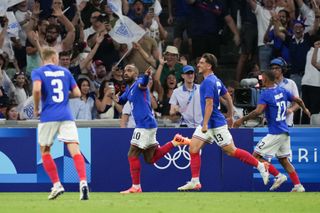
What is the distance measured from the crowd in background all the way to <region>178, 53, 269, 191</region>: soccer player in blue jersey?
2920mm

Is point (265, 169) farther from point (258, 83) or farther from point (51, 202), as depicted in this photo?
point (51, 202)

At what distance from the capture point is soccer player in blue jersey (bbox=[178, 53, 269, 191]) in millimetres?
18375

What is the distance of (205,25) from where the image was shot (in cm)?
2472

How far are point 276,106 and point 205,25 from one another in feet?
19.7

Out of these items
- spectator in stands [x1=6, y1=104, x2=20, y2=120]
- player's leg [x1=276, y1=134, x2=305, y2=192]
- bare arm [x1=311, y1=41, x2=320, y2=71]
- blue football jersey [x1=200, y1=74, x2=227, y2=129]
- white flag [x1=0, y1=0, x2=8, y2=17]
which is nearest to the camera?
blue football jersey [x1=200, y1=74, x2=227, y2=129]

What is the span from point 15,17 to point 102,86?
263cm

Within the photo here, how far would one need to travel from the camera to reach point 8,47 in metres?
23.5

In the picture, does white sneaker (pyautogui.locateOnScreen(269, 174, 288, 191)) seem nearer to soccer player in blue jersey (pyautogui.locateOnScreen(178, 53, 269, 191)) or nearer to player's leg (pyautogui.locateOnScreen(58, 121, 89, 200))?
soccer player in blue jersey (pyautogui.locateOnScreen(178, 53, 269, 191))

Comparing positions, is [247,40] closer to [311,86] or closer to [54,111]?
[311,86]

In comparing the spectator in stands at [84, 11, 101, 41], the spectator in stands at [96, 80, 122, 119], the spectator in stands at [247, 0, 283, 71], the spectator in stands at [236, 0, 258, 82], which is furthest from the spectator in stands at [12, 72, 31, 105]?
the spectator in stands at [247, 0, 283, 71]

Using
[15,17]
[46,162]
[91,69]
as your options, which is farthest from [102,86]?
[46,162]

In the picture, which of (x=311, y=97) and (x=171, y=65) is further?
(x=171, y=65)

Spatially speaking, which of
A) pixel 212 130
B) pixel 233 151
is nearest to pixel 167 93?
pixel 212 130

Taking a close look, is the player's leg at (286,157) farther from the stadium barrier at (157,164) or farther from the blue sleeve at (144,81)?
the blue sleeve at (144,81)
